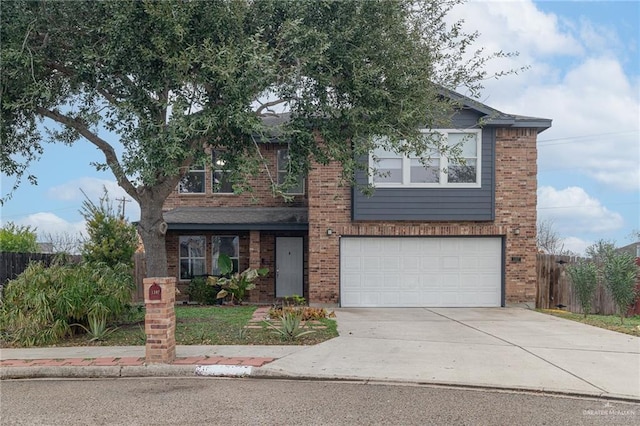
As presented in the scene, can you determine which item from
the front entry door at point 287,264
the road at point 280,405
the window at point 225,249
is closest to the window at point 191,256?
the window at point 225,249

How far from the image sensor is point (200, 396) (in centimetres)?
662

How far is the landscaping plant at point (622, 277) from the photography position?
13.3 metres

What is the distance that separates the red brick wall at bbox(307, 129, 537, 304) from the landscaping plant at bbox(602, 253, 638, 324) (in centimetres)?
287

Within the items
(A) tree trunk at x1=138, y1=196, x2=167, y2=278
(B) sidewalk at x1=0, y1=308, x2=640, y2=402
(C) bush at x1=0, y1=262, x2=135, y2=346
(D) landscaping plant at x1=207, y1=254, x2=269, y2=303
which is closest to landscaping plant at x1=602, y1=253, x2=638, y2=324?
(B) sidewalk at x1=0, y1=308, x2=640, y2=402

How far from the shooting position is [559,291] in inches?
671

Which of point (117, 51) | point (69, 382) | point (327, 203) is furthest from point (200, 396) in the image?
point (327, 203)

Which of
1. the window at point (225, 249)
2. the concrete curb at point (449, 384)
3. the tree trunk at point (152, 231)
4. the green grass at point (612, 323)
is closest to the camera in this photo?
the concrete curb at point (449, 384)

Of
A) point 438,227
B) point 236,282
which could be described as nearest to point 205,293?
point 236,282

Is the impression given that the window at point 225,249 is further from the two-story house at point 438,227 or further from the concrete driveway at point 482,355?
the concrete driveway at point 482,355

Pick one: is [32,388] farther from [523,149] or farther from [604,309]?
[604,309]

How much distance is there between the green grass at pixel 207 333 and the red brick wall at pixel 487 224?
355cm

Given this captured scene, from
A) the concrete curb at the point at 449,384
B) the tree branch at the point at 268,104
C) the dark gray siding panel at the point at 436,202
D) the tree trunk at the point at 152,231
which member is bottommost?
the concrete curb at the point at 449,384

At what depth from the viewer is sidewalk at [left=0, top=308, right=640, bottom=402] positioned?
739 centimetres

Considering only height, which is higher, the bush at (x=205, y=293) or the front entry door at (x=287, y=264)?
the front entry door at (x=287, y=264)
